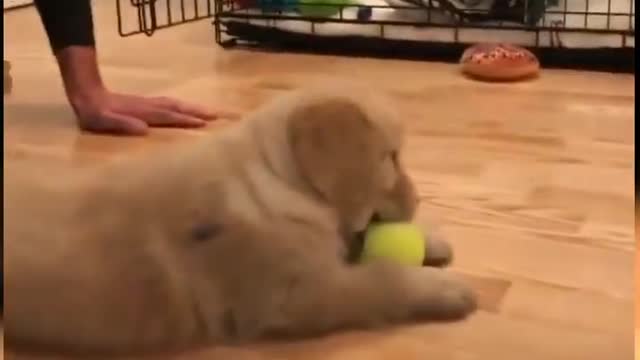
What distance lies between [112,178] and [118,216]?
0.26 feet

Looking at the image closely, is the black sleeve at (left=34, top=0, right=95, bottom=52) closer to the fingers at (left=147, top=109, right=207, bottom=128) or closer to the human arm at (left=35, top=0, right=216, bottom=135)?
the human arm at (left=35, top=0, right=216, bottom=135)

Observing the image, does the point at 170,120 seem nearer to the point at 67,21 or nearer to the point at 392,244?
the point at 67,21

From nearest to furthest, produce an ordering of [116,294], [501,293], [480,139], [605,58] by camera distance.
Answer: [116,294] → [501,293] → [480,139] → [605,58]

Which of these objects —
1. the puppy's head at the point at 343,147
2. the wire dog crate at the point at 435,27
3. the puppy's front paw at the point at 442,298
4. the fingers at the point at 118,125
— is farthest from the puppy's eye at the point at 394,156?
the wire dog crate at the point at 435,27

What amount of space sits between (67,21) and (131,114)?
0.21 m

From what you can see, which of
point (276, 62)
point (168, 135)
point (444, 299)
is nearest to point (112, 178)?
point (444, 299)

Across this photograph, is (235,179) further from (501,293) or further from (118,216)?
(501,293)

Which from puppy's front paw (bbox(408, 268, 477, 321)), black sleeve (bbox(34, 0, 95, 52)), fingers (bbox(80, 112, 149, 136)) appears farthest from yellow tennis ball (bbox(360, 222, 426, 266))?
black sleeve (bbox(34, 0, 95, 52))

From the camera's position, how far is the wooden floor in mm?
1129

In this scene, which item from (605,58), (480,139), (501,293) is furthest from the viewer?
(605,58)

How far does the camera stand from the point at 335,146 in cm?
107

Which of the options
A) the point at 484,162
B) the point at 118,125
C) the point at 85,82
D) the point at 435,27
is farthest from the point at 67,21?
the point at 435,27

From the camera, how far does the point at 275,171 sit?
1091 mm

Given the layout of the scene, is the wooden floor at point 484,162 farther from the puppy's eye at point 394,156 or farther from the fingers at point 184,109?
the puppy's eye at point 394,156
